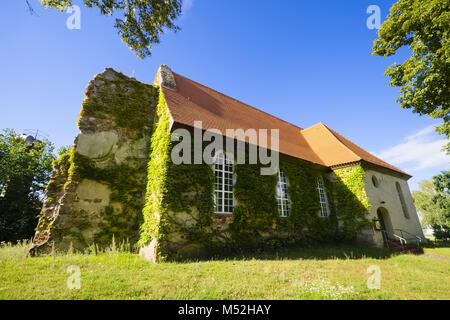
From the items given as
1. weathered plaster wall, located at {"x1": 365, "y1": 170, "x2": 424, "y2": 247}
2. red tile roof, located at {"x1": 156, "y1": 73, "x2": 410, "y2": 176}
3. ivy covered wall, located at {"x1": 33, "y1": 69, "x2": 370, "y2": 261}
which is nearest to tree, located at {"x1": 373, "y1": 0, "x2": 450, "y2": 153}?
red tile roof, located at {"x1": 156, "y1": 73, "x2": 410, "y2": 176}

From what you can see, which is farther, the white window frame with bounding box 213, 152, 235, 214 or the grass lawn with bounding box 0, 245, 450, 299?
the white window frame with bounding box 213, 152, 235, 214

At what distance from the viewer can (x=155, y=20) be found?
231 inches

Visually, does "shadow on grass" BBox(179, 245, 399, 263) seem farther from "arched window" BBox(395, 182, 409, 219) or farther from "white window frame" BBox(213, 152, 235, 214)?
"arched window" BBox(395, 182, 409, 219)

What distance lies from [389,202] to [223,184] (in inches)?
480

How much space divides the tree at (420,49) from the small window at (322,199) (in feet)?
20.2

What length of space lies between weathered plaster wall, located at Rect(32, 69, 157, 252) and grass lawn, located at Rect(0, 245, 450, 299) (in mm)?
1173

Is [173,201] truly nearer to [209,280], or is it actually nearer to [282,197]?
[209,280]

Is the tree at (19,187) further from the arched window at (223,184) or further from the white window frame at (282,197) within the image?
the white window frame at (282,197)

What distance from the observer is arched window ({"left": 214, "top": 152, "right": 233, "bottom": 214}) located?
8.72 m

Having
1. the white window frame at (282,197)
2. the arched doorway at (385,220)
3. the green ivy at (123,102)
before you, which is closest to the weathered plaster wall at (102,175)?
the green ivy at (123,102)

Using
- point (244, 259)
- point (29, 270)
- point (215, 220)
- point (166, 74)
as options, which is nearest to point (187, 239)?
point (215, 220)

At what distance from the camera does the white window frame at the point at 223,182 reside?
28.6 ft

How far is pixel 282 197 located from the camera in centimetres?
1080

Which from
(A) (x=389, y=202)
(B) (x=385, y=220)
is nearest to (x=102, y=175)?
(B) (x=385, y=220)
